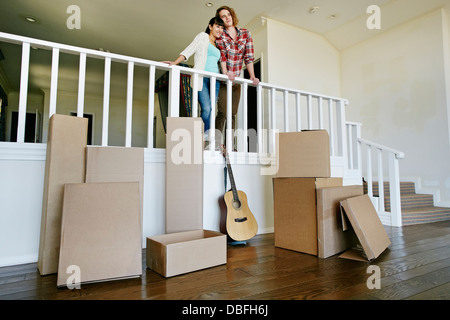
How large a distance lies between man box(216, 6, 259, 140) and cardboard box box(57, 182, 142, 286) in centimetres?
140

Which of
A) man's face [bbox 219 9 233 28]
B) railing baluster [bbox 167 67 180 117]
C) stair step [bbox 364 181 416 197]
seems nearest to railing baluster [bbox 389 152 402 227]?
stair step [bbox 364 181 416 197]

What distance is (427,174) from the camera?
3.68 metres

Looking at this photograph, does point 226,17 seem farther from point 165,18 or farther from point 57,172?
point 165,18

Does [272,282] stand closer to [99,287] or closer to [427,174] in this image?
[99,287]

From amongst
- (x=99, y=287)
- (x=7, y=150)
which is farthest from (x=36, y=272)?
(x=7, y=150)

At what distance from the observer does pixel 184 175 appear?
1.59 m

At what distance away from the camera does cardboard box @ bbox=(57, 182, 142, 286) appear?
1.07m

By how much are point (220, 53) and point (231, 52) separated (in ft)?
0.35

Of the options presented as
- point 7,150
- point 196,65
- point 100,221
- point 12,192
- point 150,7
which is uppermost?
point 150,7

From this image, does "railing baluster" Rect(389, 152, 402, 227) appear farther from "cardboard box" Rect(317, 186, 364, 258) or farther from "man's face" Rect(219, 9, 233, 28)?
"man's face" Rect(219, 9, 233, 28)

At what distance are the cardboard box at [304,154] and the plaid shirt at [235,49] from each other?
96cm

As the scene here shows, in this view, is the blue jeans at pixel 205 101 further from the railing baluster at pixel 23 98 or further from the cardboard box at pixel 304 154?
the railing baluster at pixel 23 98

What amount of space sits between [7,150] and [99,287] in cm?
89

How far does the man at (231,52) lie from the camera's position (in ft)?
7.59
